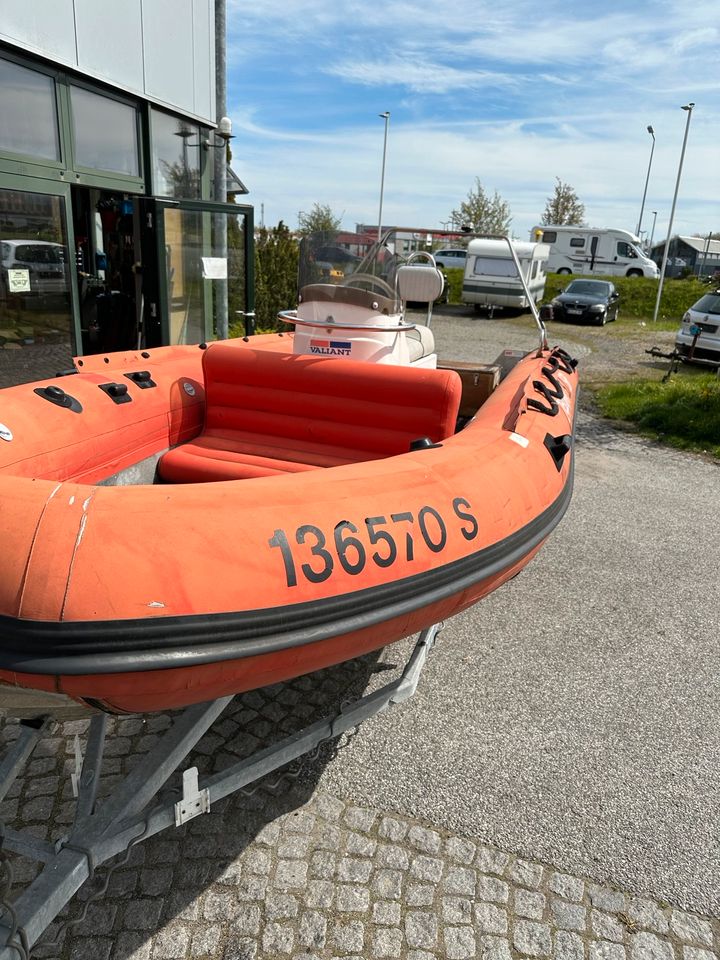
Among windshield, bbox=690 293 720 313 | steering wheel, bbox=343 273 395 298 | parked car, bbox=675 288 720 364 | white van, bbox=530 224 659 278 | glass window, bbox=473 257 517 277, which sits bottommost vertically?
parked car, bbox=675 288 720 364

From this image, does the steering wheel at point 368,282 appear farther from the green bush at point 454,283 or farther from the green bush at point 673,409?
the green bush at point 454,283

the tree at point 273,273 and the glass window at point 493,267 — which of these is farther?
the glass window at point 493,267

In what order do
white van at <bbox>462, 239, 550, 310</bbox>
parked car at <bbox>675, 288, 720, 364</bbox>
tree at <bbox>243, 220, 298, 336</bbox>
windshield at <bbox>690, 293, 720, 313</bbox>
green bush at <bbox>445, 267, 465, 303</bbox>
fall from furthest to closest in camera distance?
green bush at <bbox>445, 267, 465, 303</bbox> → white van at <bbox>462, 239, 550, 310</bbox> → tree at <bbox>243, 220, 298, 336</bbox> → windshield at <bbox>690, 293, 720, 313</bbox> → parked car at <bbox>675, 288, 720, 364</bbox>

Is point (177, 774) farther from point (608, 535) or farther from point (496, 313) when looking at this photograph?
point (496, 313)

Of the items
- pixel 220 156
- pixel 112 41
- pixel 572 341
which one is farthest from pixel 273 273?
pixel 572 341

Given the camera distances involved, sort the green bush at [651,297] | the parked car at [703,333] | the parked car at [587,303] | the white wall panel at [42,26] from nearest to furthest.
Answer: the white wall panel at [42,26] → the parked car at [703,333] → the parked car at [587,303] → the green bush at [651,297]

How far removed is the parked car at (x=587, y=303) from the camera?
17188 mm

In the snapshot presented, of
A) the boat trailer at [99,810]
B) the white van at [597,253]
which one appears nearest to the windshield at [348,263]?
the boat trailer at [99,810]

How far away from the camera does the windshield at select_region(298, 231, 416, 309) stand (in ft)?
12.3

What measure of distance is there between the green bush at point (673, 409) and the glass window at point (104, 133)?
19.1 ft

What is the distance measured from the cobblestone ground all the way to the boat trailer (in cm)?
13

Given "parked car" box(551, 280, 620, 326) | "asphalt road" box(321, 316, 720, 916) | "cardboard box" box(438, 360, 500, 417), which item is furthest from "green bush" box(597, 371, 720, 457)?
"parked car" box(551, 280, 620, 326)

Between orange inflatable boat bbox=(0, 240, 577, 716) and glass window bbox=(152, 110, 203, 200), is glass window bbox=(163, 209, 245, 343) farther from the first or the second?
orange inflatable boat bbox=(0, 240, 577, 716)

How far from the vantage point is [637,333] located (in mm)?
16375
